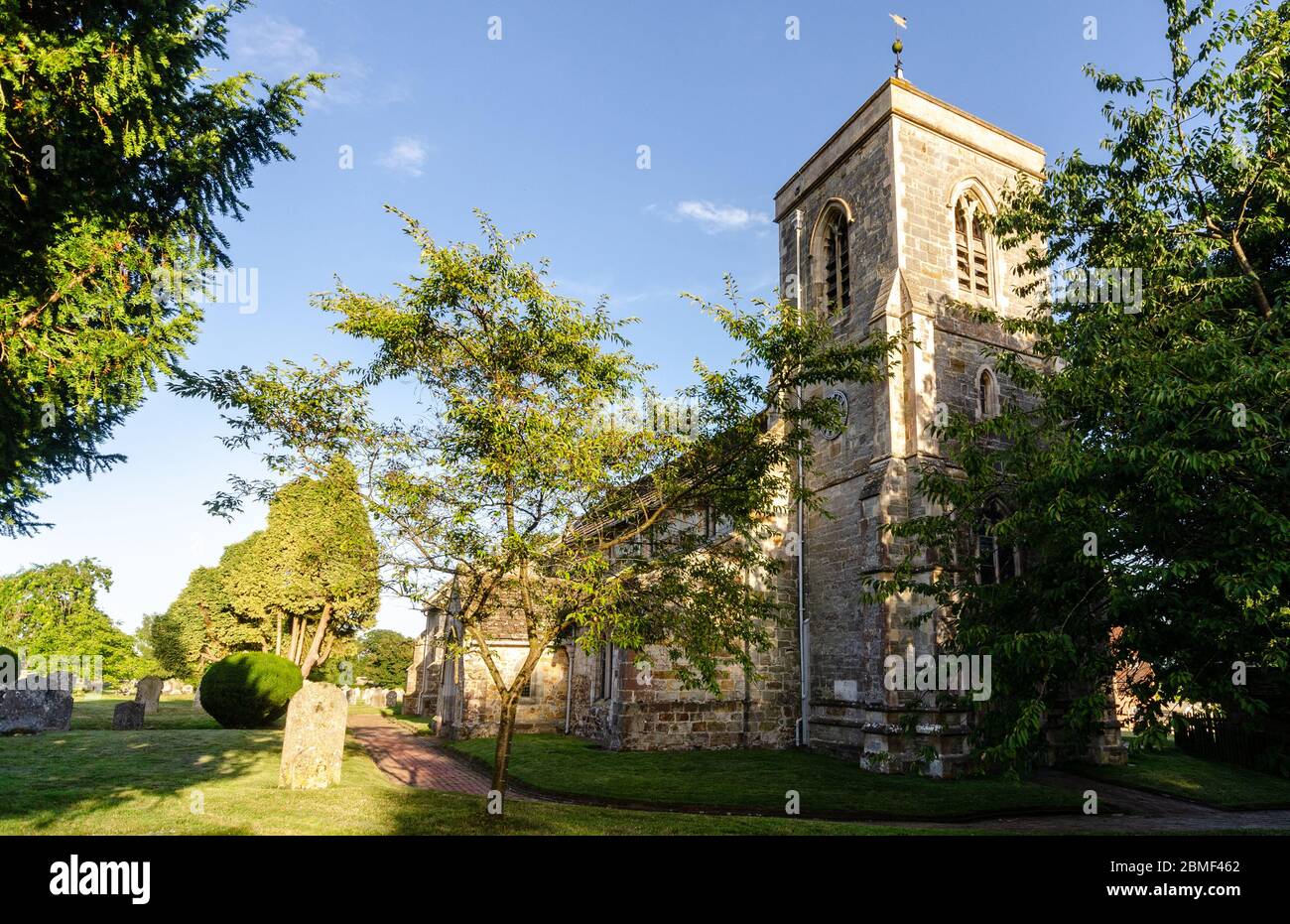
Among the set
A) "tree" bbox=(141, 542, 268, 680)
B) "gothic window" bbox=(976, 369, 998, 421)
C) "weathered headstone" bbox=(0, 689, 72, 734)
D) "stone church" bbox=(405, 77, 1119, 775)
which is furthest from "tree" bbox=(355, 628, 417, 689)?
"gothic window" bbox=(976, 369, 998, 421)

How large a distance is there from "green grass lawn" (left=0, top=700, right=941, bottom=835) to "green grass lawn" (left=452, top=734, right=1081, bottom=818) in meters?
1.70

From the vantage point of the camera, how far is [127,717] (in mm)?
22422

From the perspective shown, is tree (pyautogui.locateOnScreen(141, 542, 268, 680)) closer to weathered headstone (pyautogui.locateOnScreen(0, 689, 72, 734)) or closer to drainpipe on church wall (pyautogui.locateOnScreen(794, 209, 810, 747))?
weathered headstone (pyautogui.locateOnScreen(0, 689, 72, 734))

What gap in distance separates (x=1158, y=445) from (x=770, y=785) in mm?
9659

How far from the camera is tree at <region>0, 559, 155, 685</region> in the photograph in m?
31.8

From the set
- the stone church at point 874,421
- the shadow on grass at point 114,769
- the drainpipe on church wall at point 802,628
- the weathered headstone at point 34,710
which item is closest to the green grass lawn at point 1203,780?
the stone church at point 874,421

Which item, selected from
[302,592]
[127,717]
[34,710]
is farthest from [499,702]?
[34,710]

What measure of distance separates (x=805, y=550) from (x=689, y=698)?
208 inches

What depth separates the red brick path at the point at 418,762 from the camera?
1525 cm

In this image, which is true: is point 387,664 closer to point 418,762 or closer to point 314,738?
point 418,762

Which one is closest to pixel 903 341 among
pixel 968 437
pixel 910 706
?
pixel 968 437

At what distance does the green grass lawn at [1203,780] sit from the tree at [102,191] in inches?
799

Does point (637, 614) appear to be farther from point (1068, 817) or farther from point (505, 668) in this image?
point (505, 668)
